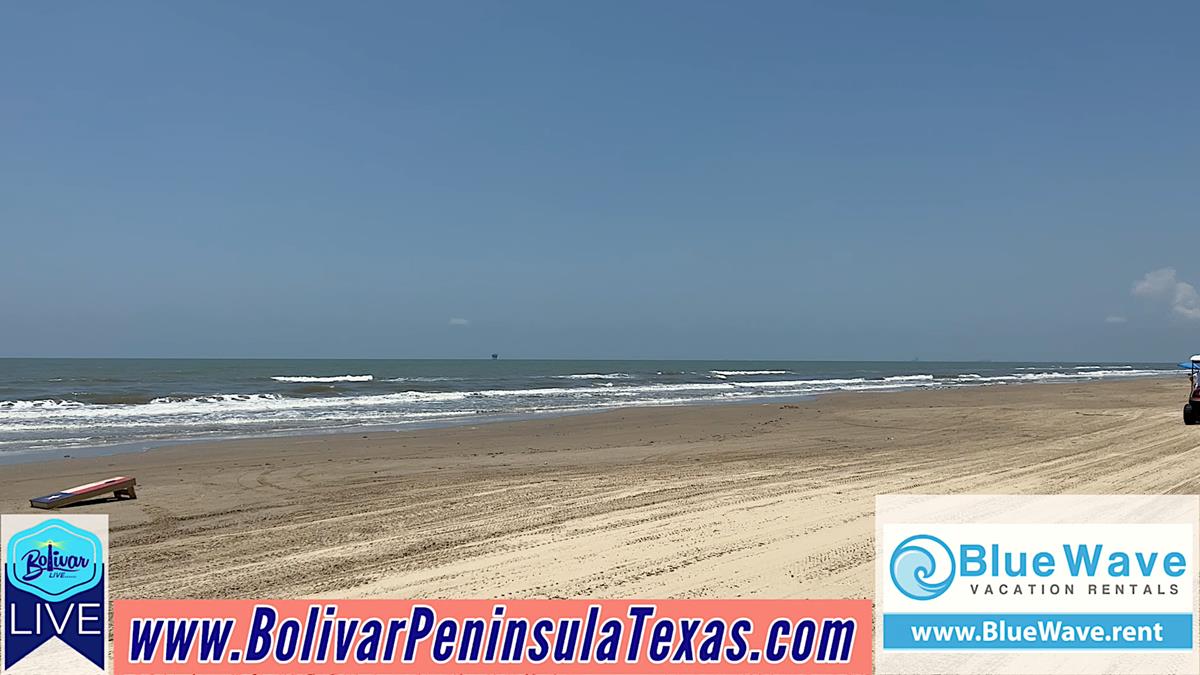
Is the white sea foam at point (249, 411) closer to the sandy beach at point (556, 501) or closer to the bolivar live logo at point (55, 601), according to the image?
the sandy beach at point (556, 501)

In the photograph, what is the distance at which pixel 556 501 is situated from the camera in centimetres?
946

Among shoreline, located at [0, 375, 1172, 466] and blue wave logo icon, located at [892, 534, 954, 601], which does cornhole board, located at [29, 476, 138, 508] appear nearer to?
shoreline, located at [0, 375, 1172, 466]

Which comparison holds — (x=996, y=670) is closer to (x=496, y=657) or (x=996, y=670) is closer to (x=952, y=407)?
(x=496, y=657)

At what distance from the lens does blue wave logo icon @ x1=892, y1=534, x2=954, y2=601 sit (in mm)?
5625


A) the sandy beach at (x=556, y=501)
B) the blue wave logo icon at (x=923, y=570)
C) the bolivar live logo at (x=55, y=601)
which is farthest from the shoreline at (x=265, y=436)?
the blue wave logo icon at (x=923, y=570)

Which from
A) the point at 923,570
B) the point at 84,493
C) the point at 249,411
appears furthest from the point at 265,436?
the point at 923,570

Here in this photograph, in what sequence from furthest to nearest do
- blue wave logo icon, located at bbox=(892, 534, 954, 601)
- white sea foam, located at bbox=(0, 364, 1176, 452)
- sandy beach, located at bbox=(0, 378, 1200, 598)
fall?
white sea foam, located at bbox=(0, 364, 1176, 452), sandy beach, located at bbox=(0, 378, 1200, 598), blue wave logo icon, located at bbox=(892, 534, 954, 601)

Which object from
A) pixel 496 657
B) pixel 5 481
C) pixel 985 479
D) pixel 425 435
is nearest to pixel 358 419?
pixel 425 435

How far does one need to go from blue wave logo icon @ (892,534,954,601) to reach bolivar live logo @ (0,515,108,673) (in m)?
5.45

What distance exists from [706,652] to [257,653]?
9.50 feet

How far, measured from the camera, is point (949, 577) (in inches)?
225

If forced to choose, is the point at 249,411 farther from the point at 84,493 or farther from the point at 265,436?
the point at 84,493

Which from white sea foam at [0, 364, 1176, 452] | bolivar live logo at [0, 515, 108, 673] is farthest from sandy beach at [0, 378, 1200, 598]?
white sea foam at [0, 364, 1176, 452]

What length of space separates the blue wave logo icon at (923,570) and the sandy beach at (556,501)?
0.28 m
